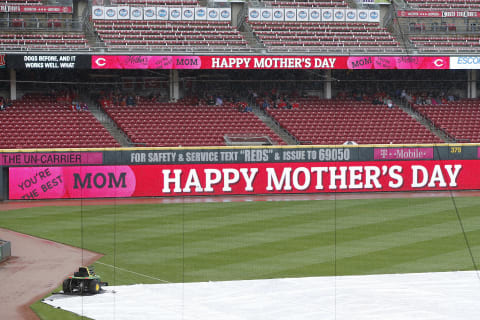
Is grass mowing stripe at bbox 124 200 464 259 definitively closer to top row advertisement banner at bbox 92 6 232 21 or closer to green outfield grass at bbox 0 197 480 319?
green outfield grass at bbox 0 197 480 319

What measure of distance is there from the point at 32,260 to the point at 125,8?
87.9 ft

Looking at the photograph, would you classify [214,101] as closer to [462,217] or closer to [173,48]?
[173,48]

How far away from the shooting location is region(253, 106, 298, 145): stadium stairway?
4034cm

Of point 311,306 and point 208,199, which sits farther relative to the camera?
point 208,199

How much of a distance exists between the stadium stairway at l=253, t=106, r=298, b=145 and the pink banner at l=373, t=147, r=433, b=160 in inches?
188

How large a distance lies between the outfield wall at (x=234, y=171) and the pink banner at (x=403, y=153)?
0.05 meters

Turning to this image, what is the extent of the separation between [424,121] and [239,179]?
13499 mm

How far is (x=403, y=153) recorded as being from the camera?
37438mm

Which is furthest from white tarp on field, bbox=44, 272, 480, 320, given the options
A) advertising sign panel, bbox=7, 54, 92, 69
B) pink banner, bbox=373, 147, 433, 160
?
advertising sign panel, bbox=7, 54, 92, 69

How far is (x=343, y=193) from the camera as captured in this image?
3656 centimetres

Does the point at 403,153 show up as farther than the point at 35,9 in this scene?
No

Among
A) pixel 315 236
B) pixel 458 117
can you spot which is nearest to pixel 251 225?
pixel 315 236

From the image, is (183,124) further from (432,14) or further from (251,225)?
(432,14)

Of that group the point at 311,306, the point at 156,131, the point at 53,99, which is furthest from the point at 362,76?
the point at 311,306
